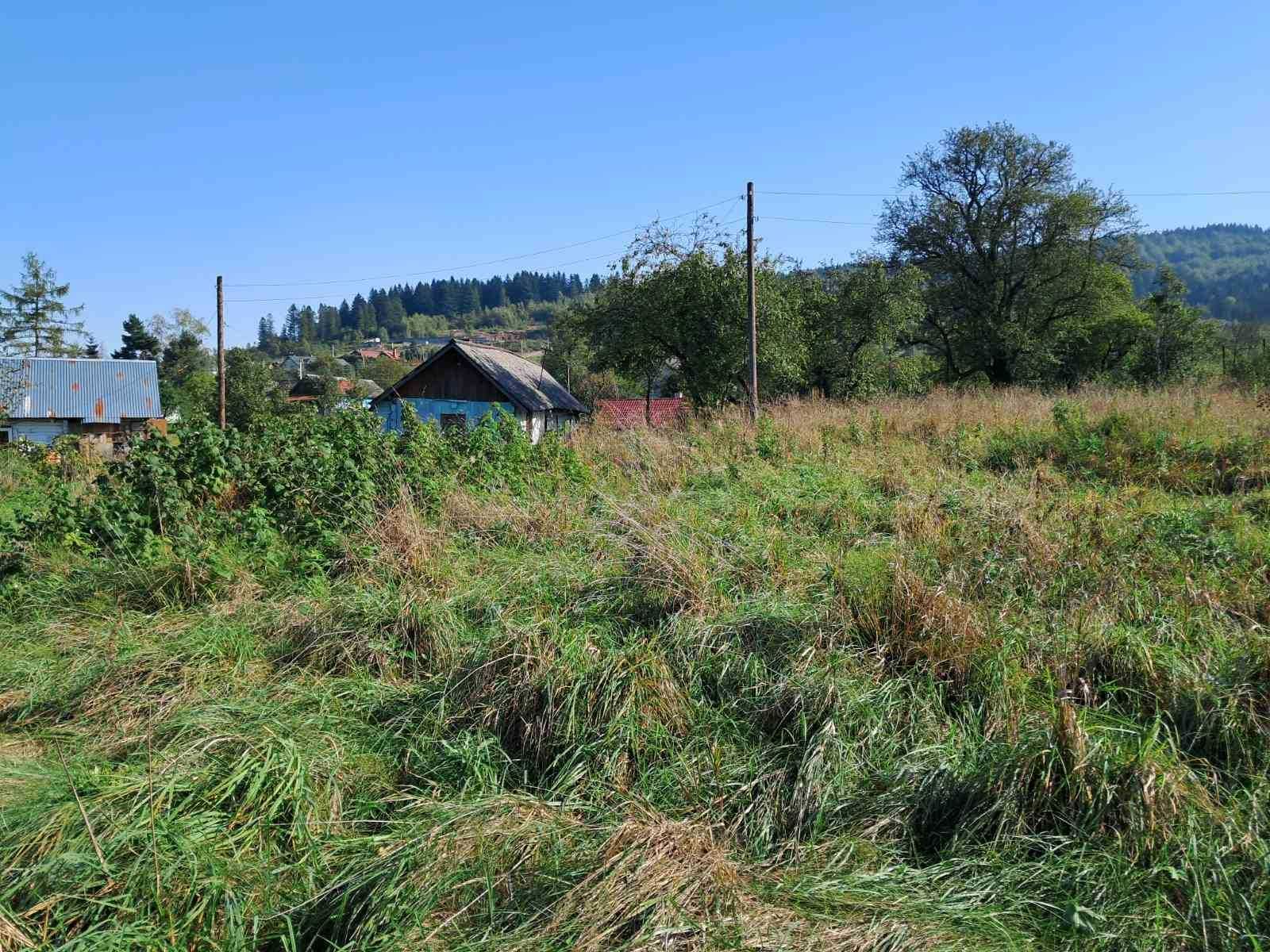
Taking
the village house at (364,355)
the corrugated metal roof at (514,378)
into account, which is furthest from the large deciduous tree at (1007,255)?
the village house at (364,355)

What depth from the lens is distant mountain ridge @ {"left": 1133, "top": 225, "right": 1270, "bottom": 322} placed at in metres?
91.8

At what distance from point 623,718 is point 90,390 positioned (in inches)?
1991

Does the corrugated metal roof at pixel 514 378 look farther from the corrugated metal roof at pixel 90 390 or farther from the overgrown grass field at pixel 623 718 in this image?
the corrugated metal roof at pixel 90 390

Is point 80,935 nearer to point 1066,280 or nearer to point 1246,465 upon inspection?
point 1246,465

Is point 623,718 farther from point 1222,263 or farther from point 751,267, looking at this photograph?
point 1222,263

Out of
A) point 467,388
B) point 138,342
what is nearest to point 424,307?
point 138,342

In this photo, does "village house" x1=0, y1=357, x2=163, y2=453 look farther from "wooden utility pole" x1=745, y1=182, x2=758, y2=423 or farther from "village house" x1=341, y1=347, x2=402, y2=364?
"village house" x1=341, y1=347, x2=402, y2=364

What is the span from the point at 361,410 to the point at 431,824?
21.7 feet

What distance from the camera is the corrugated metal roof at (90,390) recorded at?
4241 centimetres

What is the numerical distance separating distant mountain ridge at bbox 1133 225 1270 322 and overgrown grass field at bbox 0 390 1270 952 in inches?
3280

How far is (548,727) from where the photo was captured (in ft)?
13.2

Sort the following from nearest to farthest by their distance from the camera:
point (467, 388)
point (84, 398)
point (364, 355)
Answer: point (467, 388) → point (84, 398) → point (364, 355)

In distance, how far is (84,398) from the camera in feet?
144

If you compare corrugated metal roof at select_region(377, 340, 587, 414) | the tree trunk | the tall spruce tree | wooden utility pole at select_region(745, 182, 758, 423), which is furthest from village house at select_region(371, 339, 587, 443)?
the tall spruce tree
